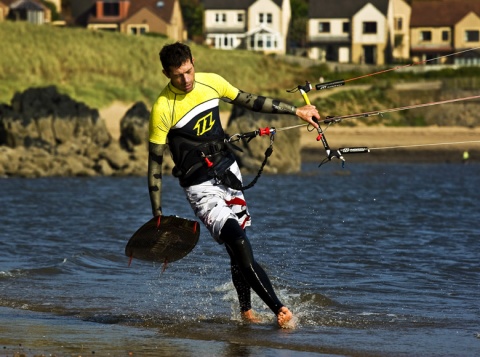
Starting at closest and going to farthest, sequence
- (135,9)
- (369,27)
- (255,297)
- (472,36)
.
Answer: (255,297)
(369,27)
(472,36)
(135,9)

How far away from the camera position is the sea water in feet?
25.8

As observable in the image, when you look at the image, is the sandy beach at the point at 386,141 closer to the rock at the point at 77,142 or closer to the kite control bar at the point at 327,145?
the rock at the point at 77,142

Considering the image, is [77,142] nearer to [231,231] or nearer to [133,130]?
[133,130]

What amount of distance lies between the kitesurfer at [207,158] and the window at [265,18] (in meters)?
78.6

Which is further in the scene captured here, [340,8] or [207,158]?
[340,8]

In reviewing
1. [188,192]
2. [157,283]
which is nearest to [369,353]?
[188,192]

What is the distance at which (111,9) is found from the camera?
90375mm

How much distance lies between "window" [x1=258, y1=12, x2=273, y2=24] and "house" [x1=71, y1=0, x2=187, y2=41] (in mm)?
6562

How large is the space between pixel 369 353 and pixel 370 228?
10829 mm

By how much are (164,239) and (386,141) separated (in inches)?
1717

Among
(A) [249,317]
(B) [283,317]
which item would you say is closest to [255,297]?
(A) [249,317]

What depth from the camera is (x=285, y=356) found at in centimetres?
731

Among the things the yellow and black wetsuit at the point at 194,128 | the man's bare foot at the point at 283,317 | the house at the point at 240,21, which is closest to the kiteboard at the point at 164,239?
the yellow and black wetsuit at the point at 194,128

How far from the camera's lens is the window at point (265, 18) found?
86.4 metres
